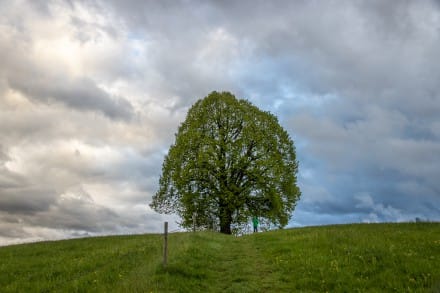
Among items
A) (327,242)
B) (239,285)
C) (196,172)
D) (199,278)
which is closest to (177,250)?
(199,278)

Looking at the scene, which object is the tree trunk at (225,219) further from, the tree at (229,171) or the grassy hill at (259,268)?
the grassy hill at (259,268)

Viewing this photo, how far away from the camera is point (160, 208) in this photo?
4600cm

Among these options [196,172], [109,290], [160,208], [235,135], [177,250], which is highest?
[235,135]

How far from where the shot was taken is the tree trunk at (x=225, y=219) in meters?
42.8

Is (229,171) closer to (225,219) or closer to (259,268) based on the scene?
(225,219)

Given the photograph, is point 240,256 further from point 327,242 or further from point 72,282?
point 72,282

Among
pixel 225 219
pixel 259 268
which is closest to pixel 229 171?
pixel 225 219

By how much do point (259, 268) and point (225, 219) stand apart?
24.1m

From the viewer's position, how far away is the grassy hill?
14891mm

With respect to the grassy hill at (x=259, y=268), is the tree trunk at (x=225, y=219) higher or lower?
higher

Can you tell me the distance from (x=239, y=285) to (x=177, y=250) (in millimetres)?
6869

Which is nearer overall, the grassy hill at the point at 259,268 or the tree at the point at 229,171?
the grassy hill at the point at 259,268

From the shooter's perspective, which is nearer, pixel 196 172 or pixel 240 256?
pixel 240 256

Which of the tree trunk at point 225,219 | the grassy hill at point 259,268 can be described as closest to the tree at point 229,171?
the tree trunk at point 225,219
